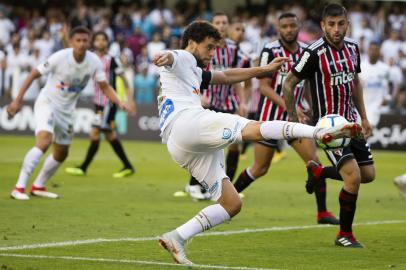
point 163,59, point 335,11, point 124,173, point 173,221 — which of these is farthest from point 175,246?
point 124,173

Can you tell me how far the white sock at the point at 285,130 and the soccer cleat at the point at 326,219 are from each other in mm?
4096

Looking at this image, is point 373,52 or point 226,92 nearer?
point 226,92

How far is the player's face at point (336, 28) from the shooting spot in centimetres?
1006

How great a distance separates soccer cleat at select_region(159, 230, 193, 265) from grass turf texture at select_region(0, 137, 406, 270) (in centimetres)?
17

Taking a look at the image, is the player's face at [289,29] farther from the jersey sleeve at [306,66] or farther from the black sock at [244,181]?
the jersey sleeve at [306,66]

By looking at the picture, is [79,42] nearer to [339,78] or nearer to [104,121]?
[104,121]

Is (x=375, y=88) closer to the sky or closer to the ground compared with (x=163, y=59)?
closer to the ground

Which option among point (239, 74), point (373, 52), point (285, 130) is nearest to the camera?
point (285, 130)

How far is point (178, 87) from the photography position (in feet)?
28.8

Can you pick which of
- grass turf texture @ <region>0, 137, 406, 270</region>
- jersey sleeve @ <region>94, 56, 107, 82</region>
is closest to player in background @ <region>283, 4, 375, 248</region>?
grass turf texture @ <region>0, 137, 406, 270</region>

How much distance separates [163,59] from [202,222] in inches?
56.8

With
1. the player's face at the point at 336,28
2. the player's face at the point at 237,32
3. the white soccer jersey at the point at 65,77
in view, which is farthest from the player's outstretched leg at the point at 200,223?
the player's face at the point at 237,32

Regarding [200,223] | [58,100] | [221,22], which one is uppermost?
[221,22]

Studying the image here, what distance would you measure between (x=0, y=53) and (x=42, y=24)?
4.50 metres
